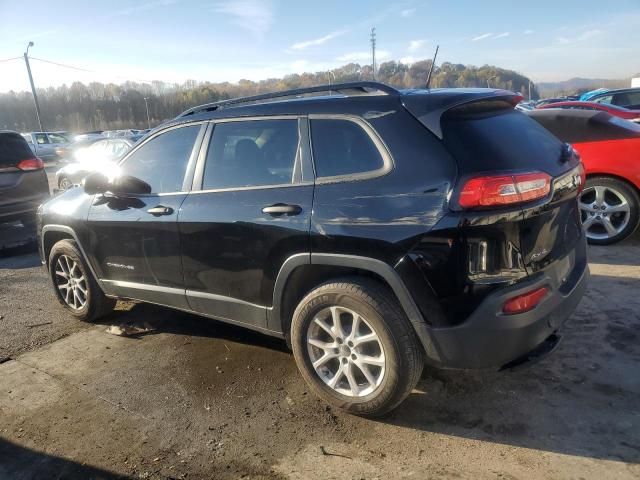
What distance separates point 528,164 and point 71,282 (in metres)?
4.04

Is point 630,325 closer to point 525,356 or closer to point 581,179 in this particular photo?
point 581,179

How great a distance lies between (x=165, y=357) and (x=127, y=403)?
2.12 feet

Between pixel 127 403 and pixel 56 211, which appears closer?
pixel 127 403

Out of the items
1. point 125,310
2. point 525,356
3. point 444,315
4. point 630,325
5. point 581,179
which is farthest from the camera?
point 125,310

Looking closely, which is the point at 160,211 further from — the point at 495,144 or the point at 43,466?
the point at 495,144

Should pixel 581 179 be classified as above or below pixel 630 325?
above

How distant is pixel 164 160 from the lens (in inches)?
150

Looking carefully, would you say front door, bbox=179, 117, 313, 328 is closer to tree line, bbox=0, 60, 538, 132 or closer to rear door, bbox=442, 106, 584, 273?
rear door, bbox=442, 106, 584, 273

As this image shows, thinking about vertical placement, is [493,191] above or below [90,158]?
above

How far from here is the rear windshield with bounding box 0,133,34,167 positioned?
769 centimetres

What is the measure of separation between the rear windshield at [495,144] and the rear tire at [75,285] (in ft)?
11.1

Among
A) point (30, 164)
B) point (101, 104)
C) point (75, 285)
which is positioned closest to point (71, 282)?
point (75, 285)

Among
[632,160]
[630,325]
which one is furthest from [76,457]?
[632,160]

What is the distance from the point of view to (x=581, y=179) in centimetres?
319
